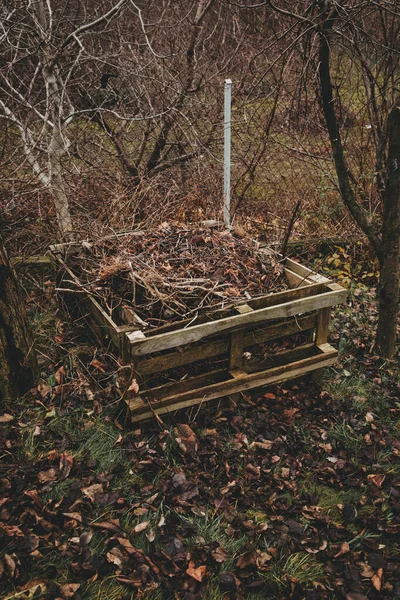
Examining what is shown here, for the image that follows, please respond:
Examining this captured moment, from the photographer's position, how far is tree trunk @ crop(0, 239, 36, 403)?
10.6 ft

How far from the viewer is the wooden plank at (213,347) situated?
10.7 ft

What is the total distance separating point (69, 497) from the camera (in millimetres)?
2875

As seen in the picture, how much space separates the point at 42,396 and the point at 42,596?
1430 mm

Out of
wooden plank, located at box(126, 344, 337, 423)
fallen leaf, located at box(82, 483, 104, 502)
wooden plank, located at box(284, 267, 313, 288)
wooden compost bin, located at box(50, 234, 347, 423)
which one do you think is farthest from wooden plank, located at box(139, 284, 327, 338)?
fallen leaf, located at box(82, 483, 104, 502)

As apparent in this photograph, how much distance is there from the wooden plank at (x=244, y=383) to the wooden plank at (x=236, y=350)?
0.21 ft

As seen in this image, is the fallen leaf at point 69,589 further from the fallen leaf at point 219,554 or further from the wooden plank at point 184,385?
the wooden plank at point 184,385

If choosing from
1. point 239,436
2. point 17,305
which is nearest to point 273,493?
point 239,436

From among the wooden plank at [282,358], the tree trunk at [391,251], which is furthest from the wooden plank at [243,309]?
the tree trunk at [391,251]

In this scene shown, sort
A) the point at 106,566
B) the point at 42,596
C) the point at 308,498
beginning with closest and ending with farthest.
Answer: the point at 42,596 → the point at 106,566 → the point at 308,498

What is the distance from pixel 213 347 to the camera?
346 cm

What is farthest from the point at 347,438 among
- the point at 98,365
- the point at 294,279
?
the point at 98,365

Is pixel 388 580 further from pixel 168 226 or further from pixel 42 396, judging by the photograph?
pixel 168 226

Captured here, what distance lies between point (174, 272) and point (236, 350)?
0.73 meters

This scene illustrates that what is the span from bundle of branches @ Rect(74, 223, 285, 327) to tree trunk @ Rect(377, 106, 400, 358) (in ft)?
2.70
